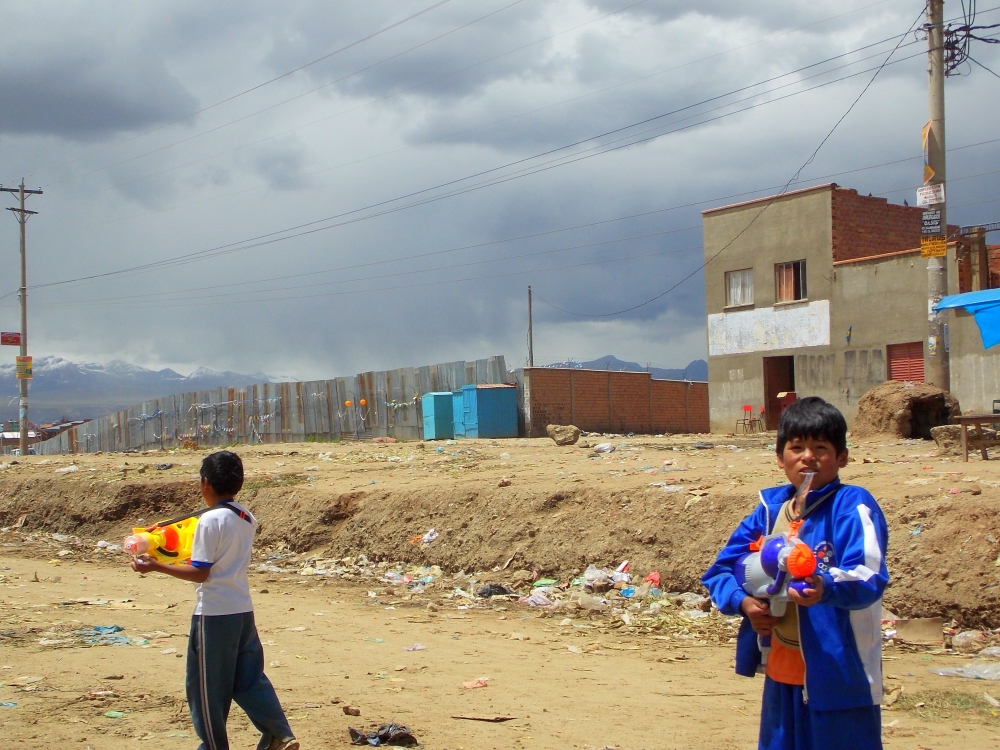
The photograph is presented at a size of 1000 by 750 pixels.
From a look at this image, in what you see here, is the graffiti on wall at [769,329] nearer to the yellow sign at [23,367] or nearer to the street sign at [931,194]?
the street sign at [931,194]

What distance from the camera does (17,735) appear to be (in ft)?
14.0

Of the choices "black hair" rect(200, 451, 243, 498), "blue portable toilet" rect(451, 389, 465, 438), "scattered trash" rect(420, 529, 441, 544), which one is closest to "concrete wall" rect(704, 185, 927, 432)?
"blue portable toilet" rect(451, 389, 465, 438)

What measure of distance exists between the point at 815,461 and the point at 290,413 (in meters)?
29.8

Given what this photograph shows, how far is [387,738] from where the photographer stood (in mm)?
4195

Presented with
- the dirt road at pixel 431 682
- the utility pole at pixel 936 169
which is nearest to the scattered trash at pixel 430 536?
the dirt road at pixel 431 682

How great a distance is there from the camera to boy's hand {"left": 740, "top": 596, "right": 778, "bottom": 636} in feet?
7.95

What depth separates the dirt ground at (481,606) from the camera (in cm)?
461

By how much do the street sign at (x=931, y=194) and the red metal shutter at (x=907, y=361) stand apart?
8.09 meters

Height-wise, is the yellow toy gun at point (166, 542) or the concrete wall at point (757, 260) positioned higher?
the concrete wall at point (757, 260)

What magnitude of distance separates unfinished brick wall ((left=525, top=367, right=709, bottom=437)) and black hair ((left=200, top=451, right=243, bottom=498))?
22.3 m

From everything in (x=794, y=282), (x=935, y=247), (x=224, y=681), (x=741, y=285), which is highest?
(x=741, y=285)

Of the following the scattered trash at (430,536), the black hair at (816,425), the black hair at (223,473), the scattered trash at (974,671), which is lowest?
the scattered trash at (974,671)

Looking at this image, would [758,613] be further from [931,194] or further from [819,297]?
[819,297]

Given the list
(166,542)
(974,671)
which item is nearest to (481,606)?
(974,671)
